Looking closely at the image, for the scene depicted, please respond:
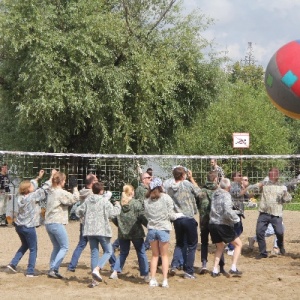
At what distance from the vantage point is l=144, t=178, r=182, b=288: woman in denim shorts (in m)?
9.66

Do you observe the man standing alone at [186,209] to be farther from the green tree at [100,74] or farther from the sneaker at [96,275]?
the green tree at [100,74]

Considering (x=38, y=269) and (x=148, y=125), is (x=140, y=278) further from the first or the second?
(x=148, y=125)

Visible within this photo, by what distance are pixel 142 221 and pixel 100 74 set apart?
8.60 meters

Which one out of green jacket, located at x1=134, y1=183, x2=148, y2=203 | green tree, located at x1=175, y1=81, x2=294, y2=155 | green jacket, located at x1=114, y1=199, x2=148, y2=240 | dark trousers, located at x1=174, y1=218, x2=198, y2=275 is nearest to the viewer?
green jacket, located at x1=114, y1=199, x2=148, y2=240

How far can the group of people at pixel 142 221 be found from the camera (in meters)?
9.73

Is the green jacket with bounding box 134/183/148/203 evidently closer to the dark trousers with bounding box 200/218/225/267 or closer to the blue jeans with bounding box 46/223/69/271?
the dark trousers with bounding box 200/218/225/267

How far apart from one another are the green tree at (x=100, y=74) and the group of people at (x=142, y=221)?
723 centimetres

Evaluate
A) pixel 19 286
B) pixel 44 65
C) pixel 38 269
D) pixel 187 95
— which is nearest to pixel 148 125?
pixel 187 95

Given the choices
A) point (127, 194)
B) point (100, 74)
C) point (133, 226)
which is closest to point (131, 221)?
point (133, 226)

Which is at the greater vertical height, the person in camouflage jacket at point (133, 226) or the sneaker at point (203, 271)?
the person in camouflage jacket at point (133, 226)

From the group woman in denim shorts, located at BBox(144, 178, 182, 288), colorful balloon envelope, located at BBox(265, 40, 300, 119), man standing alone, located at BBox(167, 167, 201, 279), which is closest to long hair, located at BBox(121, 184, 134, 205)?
woman in denim shorts, located at BBox(144, 178, 182, 288)

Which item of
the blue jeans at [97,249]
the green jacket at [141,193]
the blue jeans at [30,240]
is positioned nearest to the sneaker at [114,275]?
the blue jeans at [97,249]

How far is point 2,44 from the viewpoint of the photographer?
18391 mm

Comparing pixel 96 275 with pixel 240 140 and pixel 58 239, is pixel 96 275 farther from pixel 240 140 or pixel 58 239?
pixel 240 140
